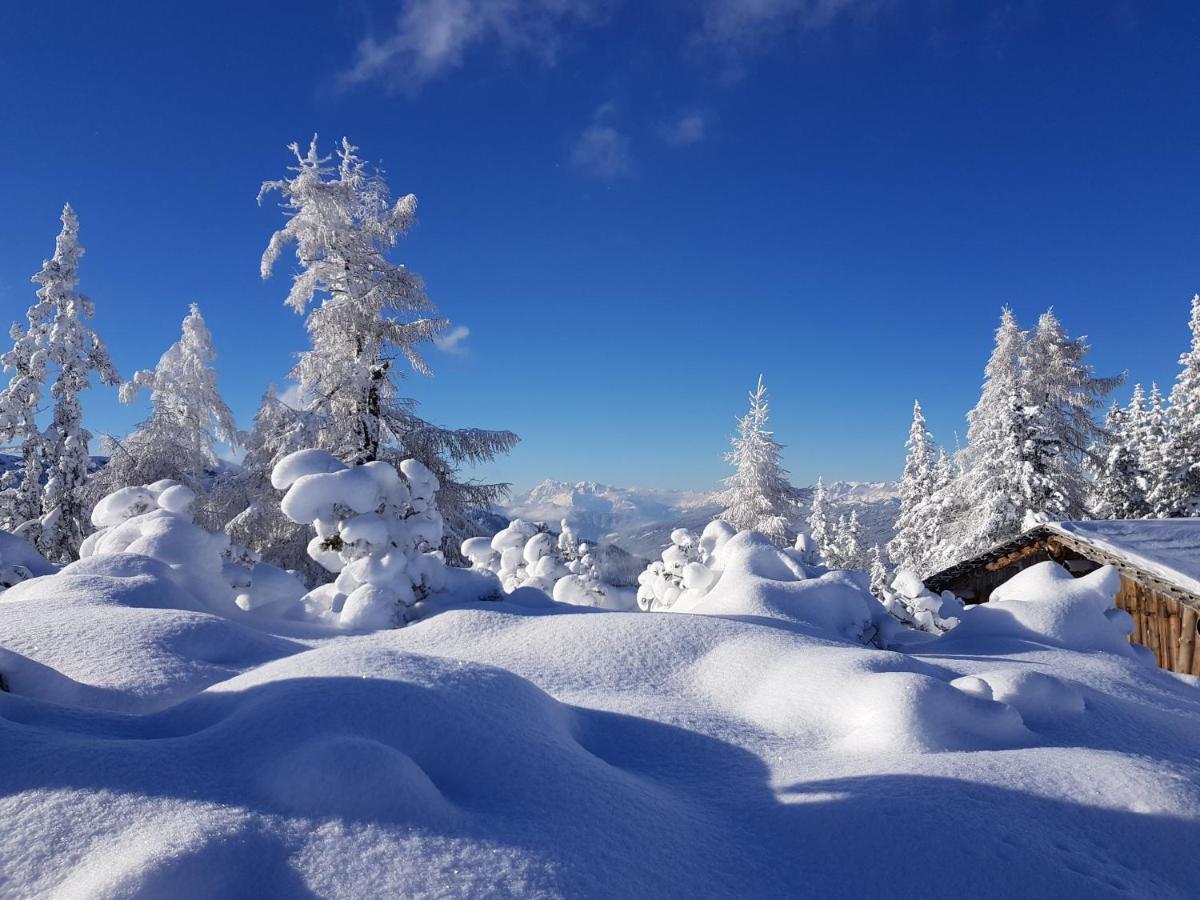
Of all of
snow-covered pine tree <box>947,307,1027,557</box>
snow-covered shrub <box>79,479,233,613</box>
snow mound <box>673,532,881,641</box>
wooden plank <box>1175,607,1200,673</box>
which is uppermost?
snow-covered pine tree <box>947,307,1027,557</box>

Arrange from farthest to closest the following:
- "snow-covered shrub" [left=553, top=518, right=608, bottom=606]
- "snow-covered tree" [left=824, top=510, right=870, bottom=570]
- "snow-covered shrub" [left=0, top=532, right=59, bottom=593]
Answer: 1. "snow-covered tree" [left=824, top=510, right=870, bottom=570]
2. "snow-covered shrub" [left=553, top=518, right=608, bottom=606]
3. "snow-covered shrub" [left=0, top=532, right=59, bottom=593]

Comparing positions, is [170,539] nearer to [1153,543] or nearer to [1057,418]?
[1153,543]

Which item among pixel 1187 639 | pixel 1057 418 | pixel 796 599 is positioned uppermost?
pixel 1057 418

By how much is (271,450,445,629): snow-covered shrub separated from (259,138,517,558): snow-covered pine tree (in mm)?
5904

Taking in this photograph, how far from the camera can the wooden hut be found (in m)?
11.8

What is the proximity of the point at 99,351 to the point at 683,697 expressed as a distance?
72.3 ft

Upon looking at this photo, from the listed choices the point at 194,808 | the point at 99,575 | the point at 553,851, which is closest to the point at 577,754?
the point at 553,851

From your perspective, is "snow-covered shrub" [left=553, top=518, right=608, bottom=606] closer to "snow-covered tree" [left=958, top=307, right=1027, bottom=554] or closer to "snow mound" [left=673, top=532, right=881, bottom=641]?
"snow mound" [left=673, top=532, right=881, bottom=641]

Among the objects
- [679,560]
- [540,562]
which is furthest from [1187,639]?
[540,562]

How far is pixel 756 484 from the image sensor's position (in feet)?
86.7

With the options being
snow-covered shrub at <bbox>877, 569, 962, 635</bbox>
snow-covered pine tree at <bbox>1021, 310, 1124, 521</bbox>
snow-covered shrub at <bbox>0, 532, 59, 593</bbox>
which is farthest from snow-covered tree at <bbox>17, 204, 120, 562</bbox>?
snow-covered pine tree at <bbox>1021, 310, 1124, 521</bbox>

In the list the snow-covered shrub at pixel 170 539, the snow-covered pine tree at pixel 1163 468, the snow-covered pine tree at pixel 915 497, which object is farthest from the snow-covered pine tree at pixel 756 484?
the snow-covered shrub at pixel 170 539

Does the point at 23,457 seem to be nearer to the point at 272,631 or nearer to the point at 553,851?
the point at 272,631

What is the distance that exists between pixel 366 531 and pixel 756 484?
2122 centimetres
